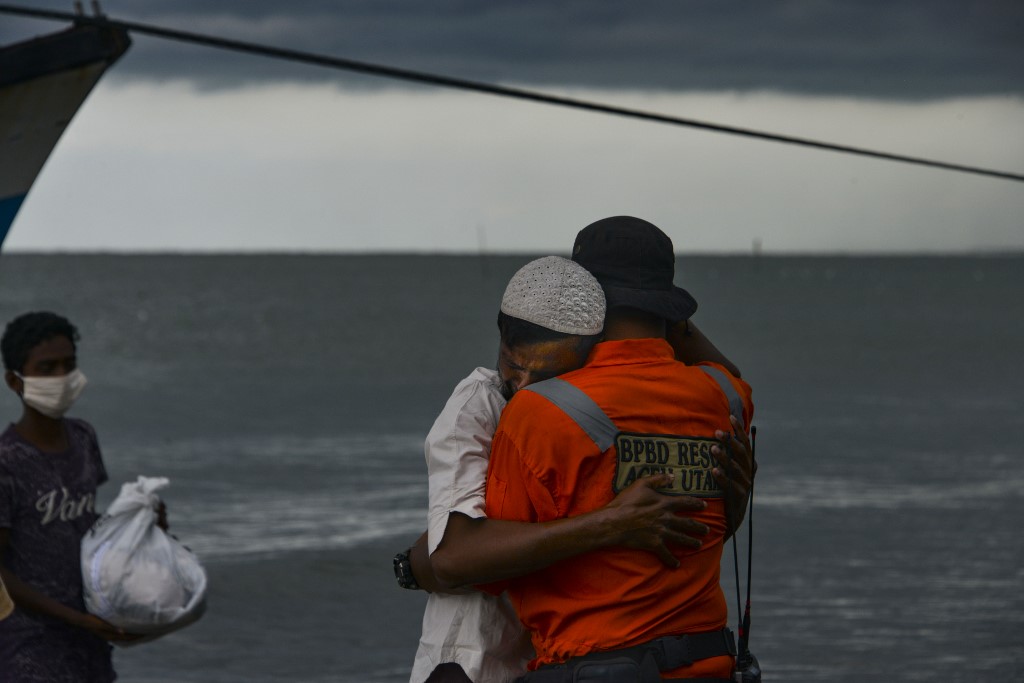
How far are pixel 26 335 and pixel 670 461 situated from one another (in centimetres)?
250

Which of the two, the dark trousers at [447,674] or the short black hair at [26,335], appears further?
the short black hair at [26,335]

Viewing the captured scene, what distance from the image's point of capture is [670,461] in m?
2.42

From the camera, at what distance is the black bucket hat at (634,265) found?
2553 millimetres

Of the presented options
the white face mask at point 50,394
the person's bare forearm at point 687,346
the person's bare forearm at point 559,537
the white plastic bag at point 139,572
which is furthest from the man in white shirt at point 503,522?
the white face mask at point 50,394

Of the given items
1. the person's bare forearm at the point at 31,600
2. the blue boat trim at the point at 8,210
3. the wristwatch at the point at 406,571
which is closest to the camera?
the wristwatch at the point at 406,571

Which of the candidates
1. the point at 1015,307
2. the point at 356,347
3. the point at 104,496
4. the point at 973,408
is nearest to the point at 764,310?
the point at 1015,307

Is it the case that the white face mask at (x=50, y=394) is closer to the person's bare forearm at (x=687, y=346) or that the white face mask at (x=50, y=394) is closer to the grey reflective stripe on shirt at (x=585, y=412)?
the person's bare forearm at (x=687, y=346)

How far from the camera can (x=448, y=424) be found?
247 cm

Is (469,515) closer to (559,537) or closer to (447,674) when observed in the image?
(559,537)

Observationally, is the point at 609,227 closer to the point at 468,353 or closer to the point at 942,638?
the point at 942,638

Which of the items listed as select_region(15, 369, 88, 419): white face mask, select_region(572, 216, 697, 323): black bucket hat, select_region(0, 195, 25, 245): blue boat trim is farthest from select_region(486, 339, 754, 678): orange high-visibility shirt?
select_region(0, 195, 25, 245): blue boat trim

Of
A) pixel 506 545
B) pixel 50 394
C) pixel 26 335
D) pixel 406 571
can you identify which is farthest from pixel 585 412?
pixel 26 335

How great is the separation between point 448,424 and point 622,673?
1.82 ft

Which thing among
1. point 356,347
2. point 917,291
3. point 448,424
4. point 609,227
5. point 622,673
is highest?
point 609,227
